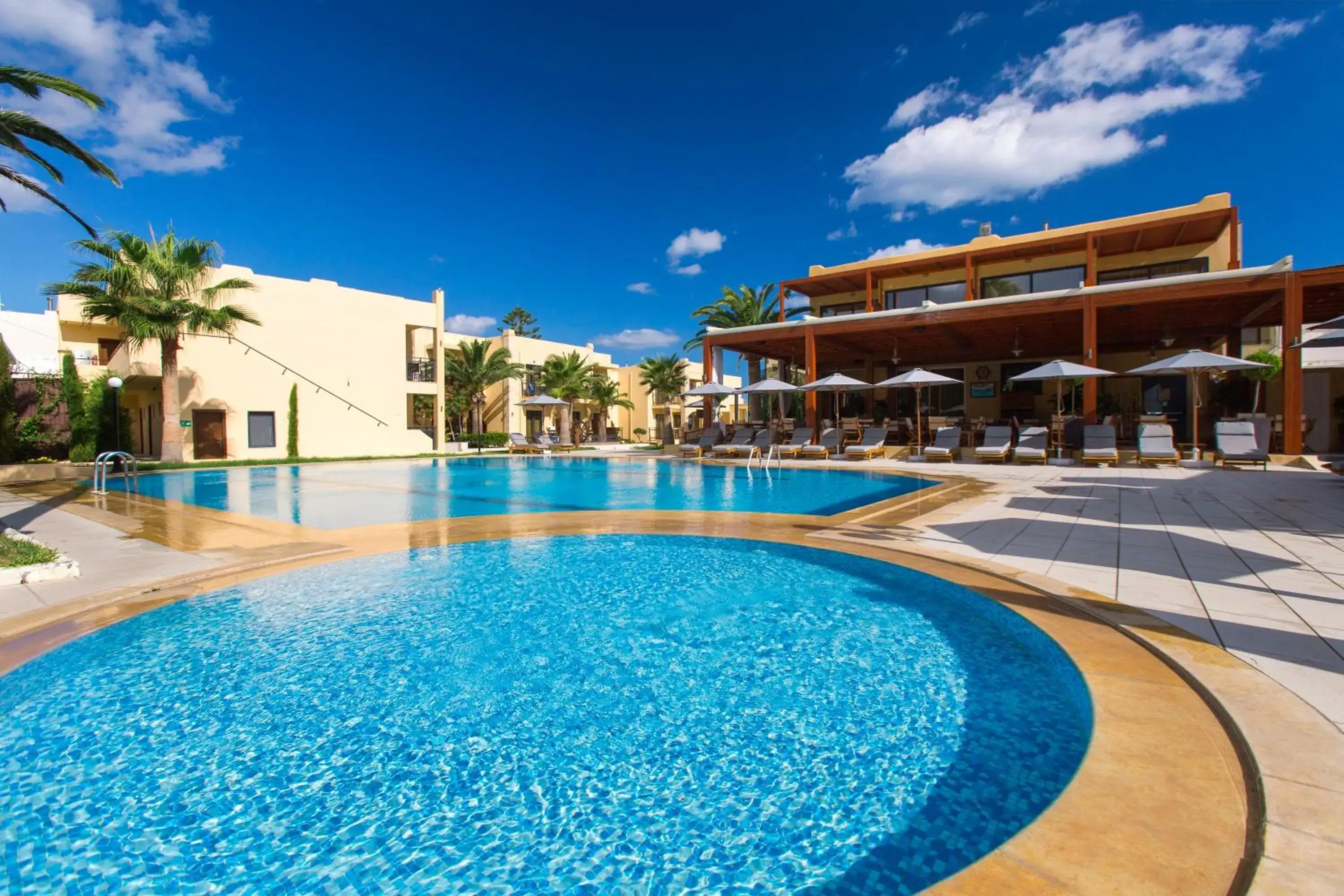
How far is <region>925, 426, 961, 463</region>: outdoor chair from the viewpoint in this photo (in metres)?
15.7

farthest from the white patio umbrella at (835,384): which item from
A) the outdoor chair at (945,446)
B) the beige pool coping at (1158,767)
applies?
the beige pool coping at (1158,767)

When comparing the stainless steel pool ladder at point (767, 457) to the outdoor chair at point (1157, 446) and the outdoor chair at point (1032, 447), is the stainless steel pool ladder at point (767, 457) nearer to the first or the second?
the outdoor chair at point (1032, 447)

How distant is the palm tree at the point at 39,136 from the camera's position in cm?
633

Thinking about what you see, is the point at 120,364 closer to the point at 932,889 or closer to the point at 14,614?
the point at 14,614

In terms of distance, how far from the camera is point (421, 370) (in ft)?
93.0

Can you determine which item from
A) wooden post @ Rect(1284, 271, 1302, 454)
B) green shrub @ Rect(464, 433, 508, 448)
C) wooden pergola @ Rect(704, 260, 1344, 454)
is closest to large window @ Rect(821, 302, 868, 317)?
wooden pergola @ Rect(704, 260, 1344, 454)

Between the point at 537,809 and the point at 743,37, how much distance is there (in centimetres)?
1987

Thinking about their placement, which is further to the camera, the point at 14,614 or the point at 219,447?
the point at 219,447

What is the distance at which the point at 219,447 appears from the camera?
72.2 feet

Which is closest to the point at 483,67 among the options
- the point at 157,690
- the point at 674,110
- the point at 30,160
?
the point at 674,110

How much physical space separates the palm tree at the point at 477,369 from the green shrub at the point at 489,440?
0.54m

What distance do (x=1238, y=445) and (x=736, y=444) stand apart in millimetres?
12101

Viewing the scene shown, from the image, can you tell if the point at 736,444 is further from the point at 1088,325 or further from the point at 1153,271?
the point at 1153,271

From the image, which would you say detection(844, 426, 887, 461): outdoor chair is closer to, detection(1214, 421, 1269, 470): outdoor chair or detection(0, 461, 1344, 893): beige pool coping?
detection(1214, 421, 1269, 470): outdoor chair
